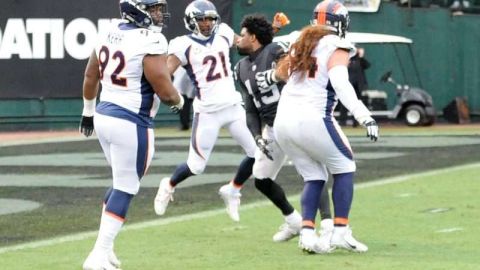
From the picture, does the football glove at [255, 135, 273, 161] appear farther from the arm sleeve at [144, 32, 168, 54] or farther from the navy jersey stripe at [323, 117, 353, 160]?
the arm sleeve at [144, 32, 168, 54]

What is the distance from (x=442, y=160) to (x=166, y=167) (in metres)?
3.62

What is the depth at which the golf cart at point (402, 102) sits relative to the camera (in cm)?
2653

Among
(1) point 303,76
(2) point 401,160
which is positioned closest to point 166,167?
(2) point 401,160

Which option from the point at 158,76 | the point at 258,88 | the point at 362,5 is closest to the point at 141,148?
the point at 158,76

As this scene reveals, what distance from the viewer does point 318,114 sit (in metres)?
9.77

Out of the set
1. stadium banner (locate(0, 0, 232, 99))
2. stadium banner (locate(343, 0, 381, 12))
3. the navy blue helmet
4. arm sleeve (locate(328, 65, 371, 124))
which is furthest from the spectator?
the navy blue helmet

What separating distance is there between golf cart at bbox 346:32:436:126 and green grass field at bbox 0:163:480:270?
12327mm

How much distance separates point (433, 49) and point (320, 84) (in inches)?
717

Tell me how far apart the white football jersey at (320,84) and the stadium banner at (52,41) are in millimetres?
16580

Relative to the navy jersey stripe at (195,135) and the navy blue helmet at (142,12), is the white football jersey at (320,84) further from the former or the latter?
the navy jersey stripe at (195,135)

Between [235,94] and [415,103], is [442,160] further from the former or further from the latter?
[415,103]

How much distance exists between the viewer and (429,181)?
51.1 feet

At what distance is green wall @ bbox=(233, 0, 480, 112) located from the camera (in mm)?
27453

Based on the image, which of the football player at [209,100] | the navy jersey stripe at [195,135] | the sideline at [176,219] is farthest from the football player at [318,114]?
the navy jersey stripe at [195,135]
